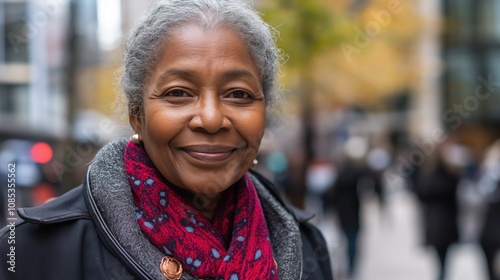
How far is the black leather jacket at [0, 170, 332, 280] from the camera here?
83.9 inches

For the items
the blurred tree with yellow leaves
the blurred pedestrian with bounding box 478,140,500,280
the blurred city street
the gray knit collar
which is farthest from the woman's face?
the blurred city street

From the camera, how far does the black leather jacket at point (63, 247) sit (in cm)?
213

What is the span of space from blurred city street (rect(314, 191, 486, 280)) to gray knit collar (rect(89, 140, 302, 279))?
773cm

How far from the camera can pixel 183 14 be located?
2.26 meters

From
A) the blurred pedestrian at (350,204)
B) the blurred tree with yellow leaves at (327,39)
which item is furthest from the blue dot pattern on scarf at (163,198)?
the blurred pedestrian at (350,204)

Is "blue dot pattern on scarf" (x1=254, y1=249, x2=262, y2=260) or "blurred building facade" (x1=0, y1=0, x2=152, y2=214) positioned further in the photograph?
"blurred building facade" (x1=0, y1=0, x2=152, y2=214)

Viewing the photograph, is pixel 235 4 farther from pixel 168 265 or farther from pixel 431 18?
pixel 431 18

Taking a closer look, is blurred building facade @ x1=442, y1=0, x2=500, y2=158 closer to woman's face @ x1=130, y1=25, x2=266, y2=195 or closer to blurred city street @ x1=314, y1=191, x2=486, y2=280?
blurred city street @ x1=314, y1=191, x2=486, y2=280

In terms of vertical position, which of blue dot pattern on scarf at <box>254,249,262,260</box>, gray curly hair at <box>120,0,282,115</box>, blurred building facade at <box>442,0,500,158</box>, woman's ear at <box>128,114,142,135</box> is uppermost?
gray curly hair at <box>120,0,282,115</box>

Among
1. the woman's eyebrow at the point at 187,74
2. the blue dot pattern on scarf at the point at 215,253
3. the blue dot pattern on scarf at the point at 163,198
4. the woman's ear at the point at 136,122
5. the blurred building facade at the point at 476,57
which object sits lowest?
the blurred building facade at the point at 476,57

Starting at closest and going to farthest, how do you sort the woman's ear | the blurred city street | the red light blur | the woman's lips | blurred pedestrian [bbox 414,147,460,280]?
the woman's lips
the woman's ear
blurred pedestrian [bbox 414,147,460,280]
the blurred city street
the red light blur

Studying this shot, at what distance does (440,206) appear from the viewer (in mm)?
9648

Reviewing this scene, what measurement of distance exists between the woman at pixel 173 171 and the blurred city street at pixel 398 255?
26.4 feet

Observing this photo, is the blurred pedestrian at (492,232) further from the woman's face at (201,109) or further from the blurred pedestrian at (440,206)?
the woman's face at (201,109)
